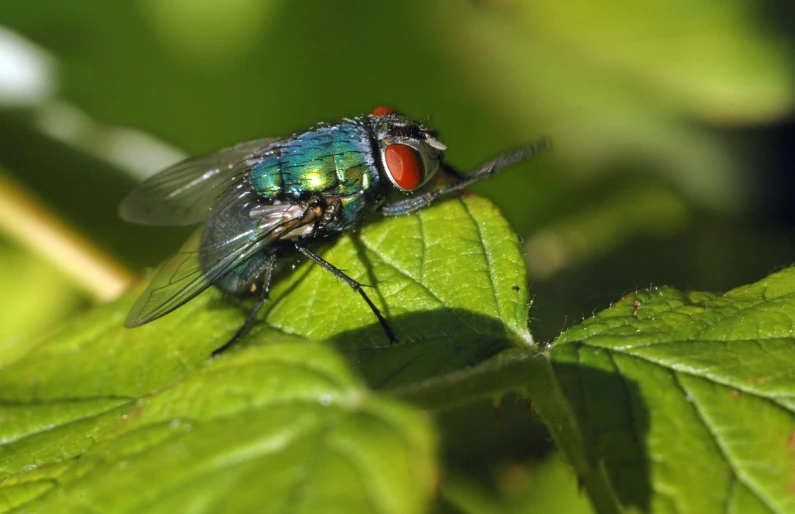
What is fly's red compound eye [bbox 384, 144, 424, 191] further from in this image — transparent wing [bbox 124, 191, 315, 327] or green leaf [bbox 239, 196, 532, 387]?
transparent wing [bbox 124, 191, 315, 327]

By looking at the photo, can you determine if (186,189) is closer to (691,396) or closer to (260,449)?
(260,449)

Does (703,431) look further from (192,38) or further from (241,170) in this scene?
(192,38)

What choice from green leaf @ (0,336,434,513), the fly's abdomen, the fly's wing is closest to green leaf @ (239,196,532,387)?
the fly's abdomen

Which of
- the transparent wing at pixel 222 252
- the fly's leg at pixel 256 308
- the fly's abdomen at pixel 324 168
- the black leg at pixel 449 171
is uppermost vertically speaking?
the fly's abdomen at pixel 324 168

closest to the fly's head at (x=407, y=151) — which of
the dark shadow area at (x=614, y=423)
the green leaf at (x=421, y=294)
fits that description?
the green leaf at (x=421, y=294)

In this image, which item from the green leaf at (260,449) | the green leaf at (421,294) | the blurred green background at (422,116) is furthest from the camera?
the blurred green background at (422,116)

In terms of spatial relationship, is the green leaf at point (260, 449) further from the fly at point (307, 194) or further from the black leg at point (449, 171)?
the black leg at point (449, 171)

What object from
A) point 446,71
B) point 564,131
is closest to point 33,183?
point 446,71

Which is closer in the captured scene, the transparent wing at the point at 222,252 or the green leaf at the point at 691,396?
the green leaf at the point at 691,396
